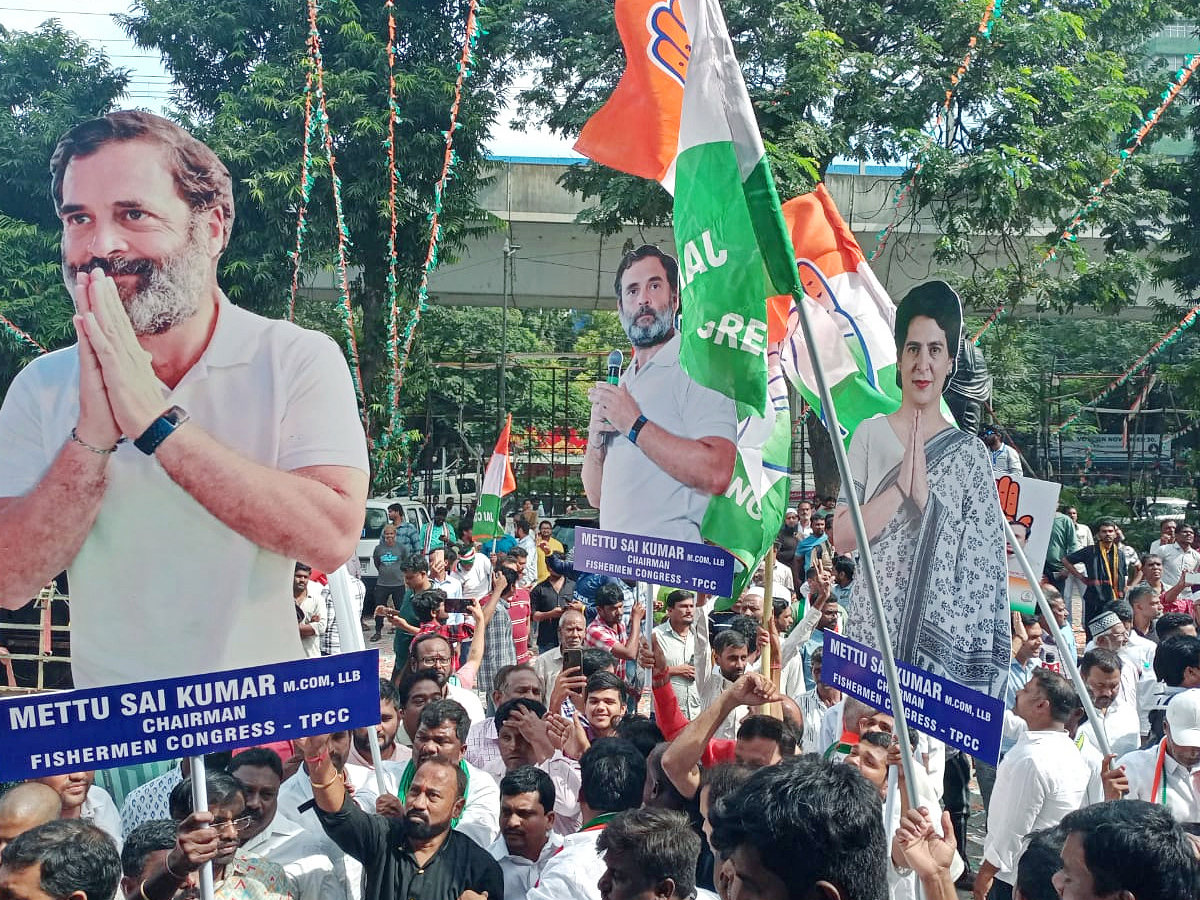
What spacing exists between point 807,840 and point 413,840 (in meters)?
1.96

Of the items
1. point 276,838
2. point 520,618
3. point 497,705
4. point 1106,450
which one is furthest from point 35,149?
point 1106,450

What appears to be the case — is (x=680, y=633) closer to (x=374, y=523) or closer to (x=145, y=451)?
(x=145, y=451)

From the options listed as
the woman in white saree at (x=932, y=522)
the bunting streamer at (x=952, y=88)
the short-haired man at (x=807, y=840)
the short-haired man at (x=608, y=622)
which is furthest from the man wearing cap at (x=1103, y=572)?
the short-haired man at (x=807, y=840)

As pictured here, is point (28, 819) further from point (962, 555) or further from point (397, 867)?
point (962, 555)

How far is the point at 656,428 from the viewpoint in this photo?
21.4ft

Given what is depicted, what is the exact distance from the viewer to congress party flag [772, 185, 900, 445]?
19.5ft

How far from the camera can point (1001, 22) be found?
16.1 m

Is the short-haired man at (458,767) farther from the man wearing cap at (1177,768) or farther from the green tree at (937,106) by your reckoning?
the green tree at (937,106)

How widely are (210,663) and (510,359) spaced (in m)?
23.6

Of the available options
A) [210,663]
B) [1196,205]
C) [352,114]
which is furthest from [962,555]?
[1196,205]

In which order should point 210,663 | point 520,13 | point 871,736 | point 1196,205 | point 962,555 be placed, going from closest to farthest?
point 210,663
point 871,736
point 962,555
point 520,13
point 1196,205

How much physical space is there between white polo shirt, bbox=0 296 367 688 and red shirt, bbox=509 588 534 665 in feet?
18.3

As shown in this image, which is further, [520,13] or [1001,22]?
[520,13]

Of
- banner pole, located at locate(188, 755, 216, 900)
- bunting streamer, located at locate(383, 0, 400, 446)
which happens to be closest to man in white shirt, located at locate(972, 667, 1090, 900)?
banner pole, located at locate(188, 755, 216, 900)
